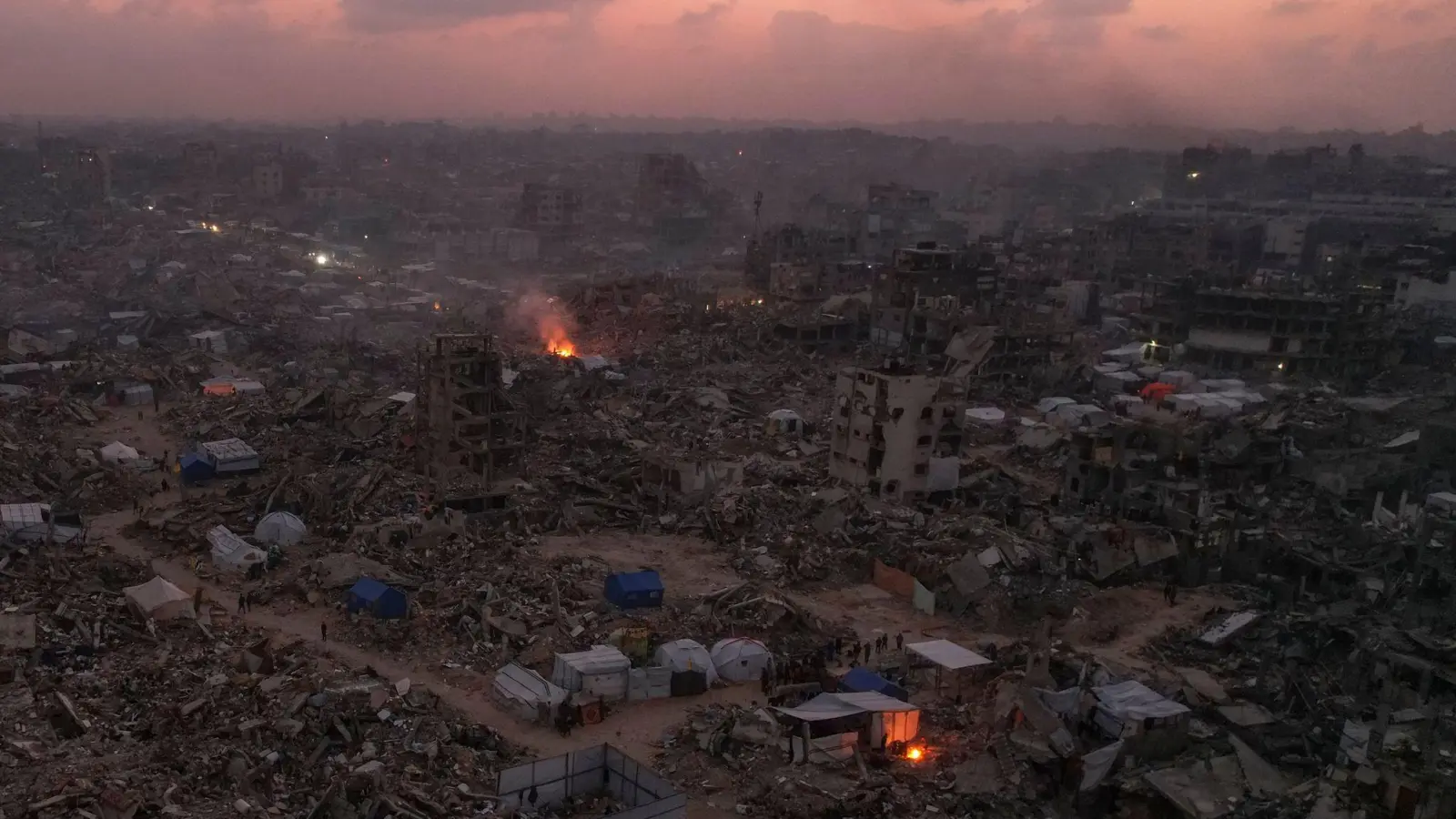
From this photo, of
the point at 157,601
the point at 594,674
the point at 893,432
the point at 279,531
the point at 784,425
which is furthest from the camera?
the point at 784,425

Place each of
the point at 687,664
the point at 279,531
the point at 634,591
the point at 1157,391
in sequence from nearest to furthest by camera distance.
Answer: the point at 687,664 → the point at 634,591 → the point at 279,531 → the point at 1157,391

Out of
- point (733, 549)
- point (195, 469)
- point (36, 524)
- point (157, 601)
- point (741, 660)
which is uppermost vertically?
point (36, 524)

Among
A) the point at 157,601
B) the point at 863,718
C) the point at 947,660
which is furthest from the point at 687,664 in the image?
the point at 157,601

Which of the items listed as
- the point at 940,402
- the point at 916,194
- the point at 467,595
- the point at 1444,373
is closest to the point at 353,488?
the point at 467,595

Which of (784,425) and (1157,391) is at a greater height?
(1157,391)

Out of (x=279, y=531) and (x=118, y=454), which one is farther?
(x=118, y=454)

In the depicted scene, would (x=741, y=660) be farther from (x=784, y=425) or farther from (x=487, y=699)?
(x=784, y=425)

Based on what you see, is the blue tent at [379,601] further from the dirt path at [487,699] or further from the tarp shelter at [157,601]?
the tarp shelter at [157,601]
